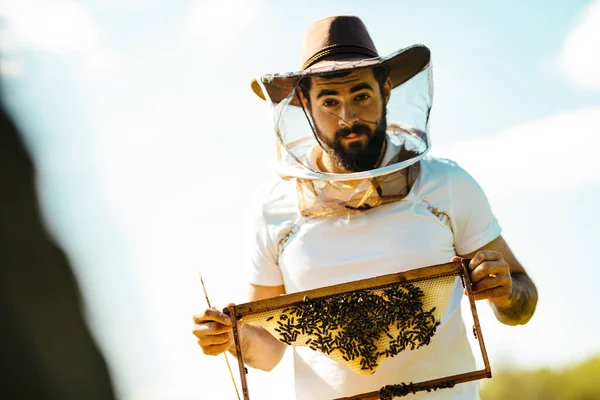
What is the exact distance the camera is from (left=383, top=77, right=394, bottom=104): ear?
3.54 meters

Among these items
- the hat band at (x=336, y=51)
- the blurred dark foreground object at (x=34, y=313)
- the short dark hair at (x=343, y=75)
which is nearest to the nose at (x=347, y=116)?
the short dark hair at (x=343, y=75)

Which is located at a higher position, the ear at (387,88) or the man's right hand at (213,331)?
the ear at (387,88)

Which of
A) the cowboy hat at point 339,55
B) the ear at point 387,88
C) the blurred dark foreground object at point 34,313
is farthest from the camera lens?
the blurred dark foreground object at point 34,313

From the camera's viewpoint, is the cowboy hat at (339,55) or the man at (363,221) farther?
the cowboy hat at (339,55)

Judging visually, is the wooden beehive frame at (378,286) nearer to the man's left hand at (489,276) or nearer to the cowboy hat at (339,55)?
the man's left hand at (489,276)

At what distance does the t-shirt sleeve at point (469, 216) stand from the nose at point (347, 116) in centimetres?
56

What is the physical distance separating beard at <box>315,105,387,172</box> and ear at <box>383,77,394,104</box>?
0.85 feet

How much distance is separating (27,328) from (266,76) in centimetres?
314

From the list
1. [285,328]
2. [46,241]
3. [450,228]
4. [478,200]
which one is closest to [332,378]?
[285,328]

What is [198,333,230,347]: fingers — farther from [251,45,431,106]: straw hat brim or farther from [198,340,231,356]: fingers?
[251,45,431,106]: straw hat brim

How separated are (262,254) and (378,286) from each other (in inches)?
32.9

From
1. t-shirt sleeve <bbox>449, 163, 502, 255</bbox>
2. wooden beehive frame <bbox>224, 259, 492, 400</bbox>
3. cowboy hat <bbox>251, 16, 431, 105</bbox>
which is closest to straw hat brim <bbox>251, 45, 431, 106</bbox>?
cowboy hat <bbox>251, 16, 431, 105</bbox>

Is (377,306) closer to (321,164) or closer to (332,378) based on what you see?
(332,378)

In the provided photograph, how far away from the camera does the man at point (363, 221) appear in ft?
10.3
